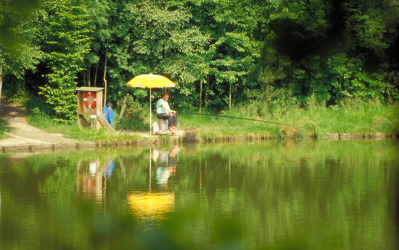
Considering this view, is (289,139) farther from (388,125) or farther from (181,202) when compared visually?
(181,202)

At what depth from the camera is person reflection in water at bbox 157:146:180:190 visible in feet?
44.2

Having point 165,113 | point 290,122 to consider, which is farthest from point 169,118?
point 290,122

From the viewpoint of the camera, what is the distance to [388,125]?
1024 inches

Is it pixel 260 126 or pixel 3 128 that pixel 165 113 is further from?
pixel 3 128

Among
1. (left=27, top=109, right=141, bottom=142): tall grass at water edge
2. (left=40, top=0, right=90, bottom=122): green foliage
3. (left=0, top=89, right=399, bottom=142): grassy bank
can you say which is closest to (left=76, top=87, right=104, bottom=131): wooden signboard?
(left=27, top=109, right=141, bottom=142): tall grass at water edge

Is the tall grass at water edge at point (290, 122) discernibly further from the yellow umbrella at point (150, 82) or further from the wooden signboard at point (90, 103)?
the yellow umbrella at point (150, 82)

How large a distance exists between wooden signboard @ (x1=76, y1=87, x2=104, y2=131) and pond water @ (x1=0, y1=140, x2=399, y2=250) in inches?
120

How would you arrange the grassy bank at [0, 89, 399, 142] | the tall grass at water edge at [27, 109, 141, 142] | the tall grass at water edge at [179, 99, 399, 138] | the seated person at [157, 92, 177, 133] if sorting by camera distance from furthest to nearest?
the tall grass at water edge at [179, 99, 399, 138] → the grassy bank at [0, 89, 399, 142] → the seated person at [157, 92, 177, 133] → the tall grass at water edge at [27, 109, 141, 142]

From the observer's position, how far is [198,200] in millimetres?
10977

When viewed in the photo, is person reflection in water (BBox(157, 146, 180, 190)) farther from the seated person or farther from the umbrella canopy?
the umbrella canopy

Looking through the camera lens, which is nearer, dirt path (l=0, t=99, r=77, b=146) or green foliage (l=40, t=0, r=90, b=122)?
dirt path (l=0, t=99, r=77, b=146)

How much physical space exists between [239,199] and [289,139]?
558 inches

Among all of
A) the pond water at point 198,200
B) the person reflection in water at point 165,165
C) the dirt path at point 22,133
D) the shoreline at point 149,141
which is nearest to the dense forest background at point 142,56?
the dirt path at point 22,133

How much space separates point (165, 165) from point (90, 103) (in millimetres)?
7122
